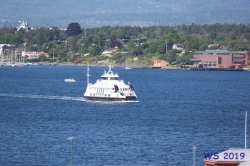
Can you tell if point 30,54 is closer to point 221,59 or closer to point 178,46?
point 178,46

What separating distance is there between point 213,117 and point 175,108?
6020mm

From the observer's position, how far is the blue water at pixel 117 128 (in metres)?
29.9

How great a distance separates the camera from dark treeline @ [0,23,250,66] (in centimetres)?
14450

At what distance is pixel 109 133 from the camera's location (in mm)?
36375

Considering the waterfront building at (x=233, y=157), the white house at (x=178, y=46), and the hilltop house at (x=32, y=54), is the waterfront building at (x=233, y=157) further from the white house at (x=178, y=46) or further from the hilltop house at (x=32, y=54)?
the hilltop house at (x=32, y=54)

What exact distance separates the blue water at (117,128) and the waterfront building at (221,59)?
2644 inches

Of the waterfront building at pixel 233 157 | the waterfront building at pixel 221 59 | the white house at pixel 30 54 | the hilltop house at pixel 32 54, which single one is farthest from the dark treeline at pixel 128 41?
the waterfront building at pixel 233 157

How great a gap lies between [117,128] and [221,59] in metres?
93.0

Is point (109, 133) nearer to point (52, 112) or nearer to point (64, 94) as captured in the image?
point (52, 112)

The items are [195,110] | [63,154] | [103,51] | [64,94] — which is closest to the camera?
[63,154]

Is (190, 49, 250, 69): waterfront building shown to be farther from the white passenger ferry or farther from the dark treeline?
the white passenger ferry

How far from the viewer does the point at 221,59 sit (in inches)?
5123

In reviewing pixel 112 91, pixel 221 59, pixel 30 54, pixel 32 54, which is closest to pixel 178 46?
pixel 221 59

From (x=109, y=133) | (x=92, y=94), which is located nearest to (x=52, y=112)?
(x=92, y=94)
